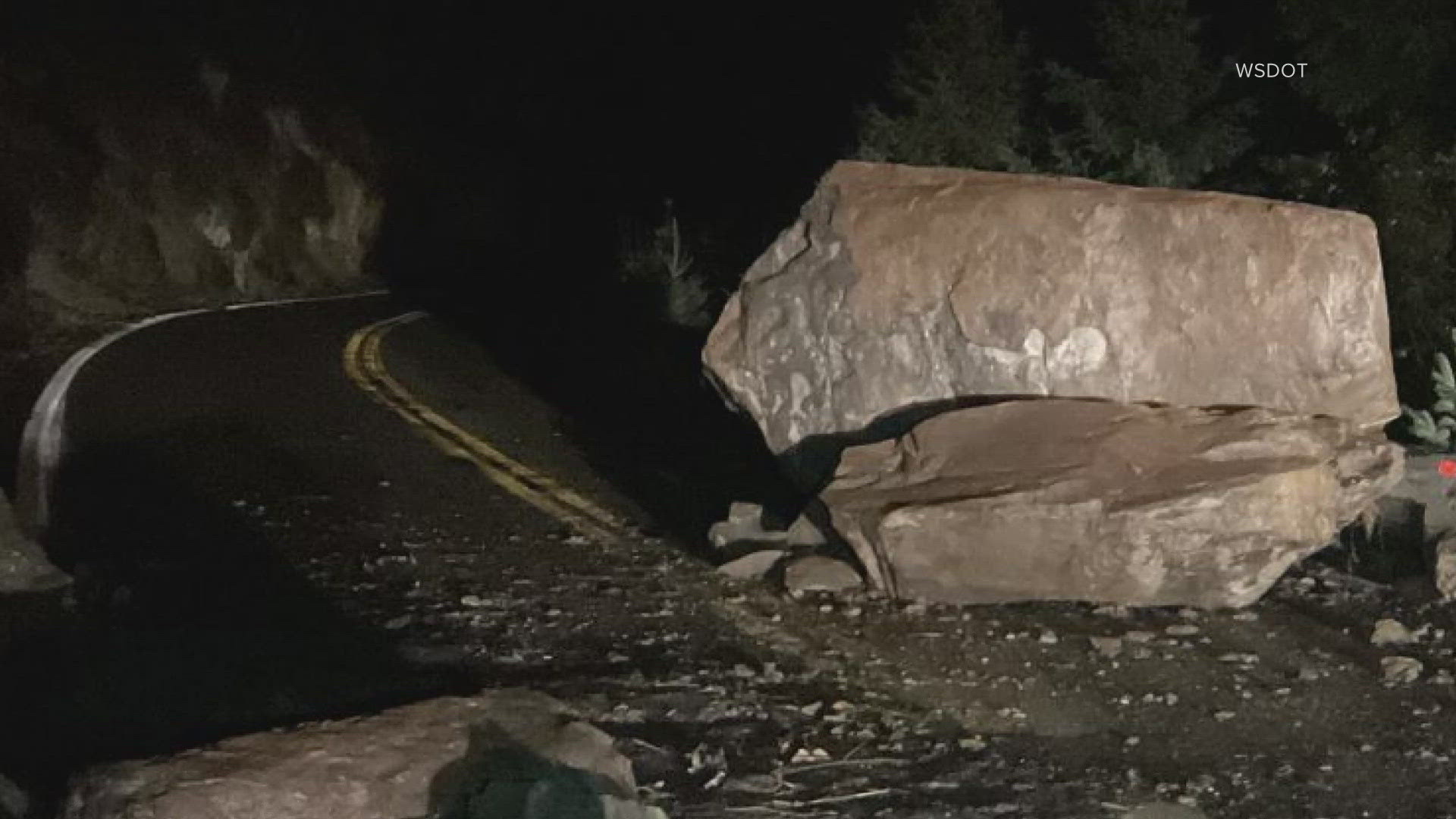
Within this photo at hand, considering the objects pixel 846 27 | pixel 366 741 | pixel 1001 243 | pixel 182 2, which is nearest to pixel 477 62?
pixel 182 2

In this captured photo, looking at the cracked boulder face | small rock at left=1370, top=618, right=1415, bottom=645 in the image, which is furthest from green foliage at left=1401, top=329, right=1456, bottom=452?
small rock at left=1370, top=618, right=1415, bottom=645

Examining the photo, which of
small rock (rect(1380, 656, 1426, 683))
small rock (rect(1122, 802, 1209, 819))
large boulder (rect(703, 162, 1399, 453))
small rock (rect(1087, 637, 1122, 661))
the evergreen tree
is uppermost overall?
the evergreen tree

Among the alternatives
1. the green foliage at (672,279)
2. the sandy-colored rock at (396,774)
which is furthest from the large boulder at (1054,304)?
the green foliage at (672,279)

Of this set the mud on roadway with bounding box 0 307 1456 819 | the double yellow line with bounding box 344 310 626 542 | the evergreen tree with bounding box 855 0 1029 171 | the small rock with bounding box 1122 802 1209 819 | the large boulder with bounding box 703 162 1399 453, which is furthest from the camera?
the evergreen tree with bounding box 855 0 1029 171

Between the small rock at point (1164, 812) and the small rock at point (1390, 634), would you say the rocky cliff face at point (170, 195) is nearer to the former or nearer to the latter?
the small rock at point (1390, 634)

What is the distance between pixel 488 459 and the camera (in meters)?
11.4

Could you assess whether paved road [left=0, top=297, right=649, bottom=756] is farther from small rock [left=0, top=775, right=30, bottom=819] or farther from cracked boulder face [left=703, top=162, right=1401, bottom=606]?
cracked boulder face [left=703, top=162, right=1401, bottom=606]

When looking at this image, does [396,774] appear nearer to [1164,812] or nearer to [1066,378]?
[1164,812]

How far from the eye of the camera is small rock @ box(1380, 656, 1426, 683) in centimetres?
698

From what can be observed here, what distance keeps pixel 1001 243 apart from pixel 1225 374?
128 cm

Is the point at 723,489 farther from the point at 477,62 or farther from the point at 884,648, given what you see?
the point at 477,62

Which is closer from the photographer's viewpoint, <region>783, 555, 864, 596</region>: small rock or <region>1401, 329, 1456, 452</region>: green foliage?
<region>783, 555, 864, 596</region>: small rock

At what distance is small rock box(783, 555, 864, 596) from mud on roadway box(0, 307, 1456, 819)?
0.26ft

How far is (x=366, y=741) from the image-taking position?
5.47m
